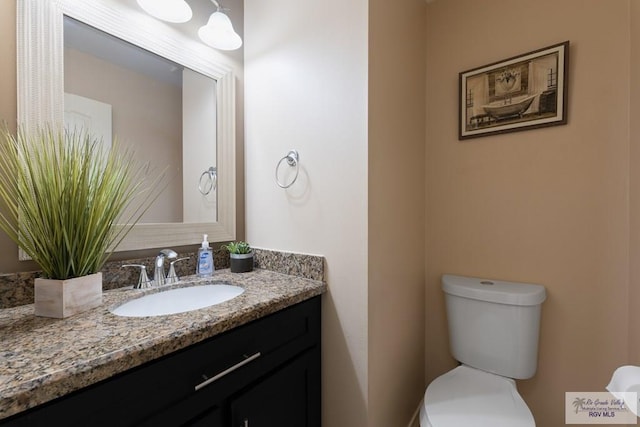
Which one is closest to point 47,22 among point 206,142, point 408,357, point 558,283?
point 206,142

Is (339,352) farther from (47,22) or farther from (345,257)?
(47,22)

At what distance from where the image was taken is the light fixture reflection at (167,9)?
1102 mm

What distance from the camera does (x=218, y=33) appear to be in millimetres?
1291

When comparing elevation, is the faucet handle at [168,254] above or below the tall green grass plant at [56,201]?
below

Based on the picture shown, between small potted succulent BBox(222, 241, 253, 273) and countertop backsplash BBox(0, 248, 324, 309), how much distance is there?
0.07m

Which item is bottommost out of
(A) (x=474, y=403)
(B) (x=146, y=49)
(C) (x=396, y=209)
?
(A) (x=474, y=403)

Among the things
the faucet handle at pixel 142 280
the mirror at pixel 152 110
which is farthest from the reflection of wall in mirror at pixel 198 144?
the faucet handle at pixel 142 280

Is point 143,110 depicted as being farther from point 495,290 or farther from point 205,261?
point 495,290

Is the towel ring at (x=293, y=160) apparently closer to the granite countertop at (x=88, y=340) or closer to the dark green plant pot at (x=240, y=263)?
the dark green plant pot at (x=240, y=263)

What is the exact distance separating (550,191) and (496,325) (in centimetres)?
66
